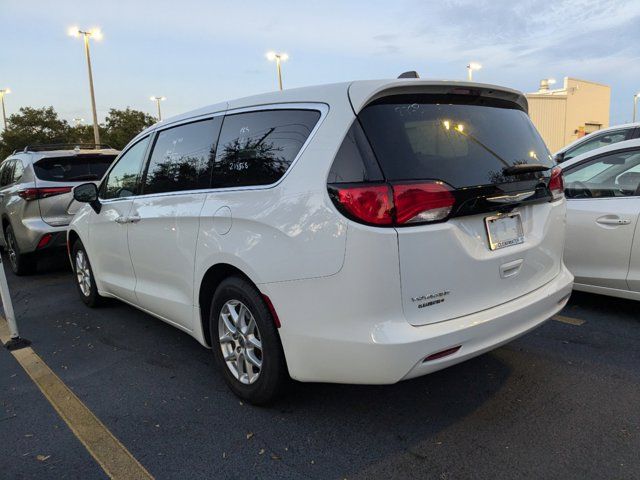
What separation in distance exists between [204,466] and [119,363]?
1.64 m

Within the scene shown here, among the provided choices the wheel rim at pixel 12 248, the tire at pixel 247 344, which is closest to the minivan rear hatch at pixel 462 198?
the tire at pixel 247 344

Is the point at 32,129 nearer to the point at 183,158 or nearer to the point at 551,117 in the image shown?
the point at 551,117

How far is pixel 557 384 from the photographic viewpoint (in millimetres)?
3191

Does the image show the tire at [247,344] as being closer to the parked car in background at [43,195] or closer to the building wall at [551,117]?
the parked car in background at [43,195]

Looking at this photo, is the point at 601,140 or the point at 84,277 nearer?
the point at 84,277

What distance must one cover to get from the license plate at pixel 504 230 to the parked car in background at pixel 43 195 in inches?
229

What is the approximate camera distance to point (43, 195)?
21.8ft

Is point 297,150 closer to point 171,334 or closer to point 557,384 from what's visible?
point 557,384

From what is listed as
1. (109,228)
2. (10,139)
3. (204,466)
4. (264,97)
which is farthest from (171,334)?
(10,139)

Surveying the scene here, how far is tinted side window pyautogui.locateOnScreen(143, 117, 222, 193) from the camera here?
3350 mm

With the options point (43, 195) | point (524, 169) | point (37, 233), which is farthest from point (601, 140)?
point (37, 233)

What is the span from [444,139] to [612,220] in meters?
2.42

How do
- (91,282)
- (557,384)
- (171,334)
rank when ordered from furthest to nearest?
(91,282), (171,334), (557,384)

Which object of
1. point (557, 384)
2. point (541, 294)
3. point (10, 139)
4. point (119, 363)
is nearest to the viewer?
point (541, 294)
